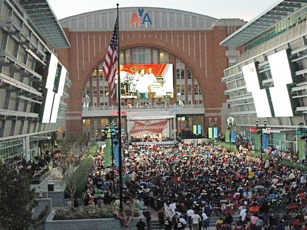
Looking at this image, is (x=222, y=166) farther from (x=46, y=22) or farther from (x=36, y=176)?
(x=46, y=22)

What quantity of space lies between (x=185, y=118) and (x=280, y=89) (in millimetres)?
37374

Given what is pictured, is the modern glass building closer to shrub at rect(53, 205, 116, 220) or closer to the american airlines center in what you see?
the american airlines center

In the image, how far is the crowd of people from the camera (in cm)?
2278

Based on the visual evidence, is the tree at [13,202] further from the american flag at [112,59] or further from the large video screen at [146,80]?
the large video screen at [146,80]

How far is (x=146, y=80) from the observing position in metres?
85.1

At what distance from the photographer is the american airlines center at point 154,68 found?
8150 cm

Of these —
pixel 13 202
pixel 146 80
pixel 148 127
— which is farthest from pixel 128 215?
pixel 146 80

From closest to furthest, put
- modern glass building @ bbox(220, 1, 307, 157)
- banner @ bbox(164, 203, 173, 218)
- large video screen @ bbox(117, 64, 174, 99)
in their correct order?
banner @ bbox(164, 203, 173, 218)
modern glass building @ bbox(220, 1, 307, 157)
large video screen @ bbox(117, 64, 174, 99)

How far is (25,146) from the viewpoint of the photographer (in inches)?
1946

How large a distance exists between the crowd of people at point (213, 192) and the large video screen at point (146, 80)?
130ft

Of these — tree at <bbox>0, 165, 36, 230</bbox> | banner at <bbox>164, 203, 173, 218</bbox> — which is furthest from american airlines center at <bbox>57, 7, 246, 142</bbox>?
tree at <bbox>0, 165, 36, 230</bbox>

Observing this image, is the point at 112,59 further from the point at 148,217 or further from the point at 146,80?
the point at 146,80

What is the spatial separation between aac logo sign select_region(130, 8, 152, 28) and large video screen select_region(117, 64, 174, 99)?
6.28m

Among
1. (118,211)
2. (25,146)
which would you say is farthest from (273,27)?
(118,211)
